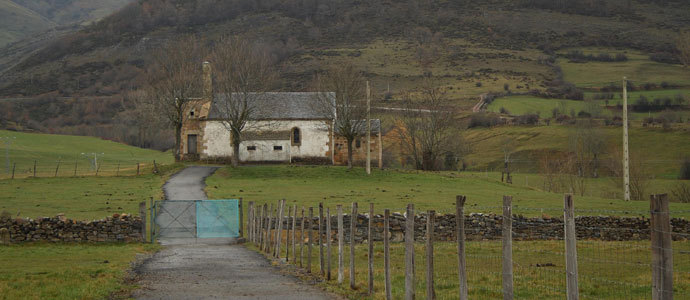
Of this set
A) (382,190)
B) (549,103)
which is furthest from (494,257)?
(549,103)

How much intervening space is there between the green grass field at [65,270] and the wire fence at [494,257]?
5081 millimetres

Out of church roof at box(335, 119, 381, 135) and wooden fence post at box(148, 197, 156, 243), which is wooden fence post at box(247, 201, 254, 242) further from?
church roof at box(335, 119, 381, 135)

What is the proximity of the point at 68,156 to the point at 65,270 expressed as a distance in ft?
261

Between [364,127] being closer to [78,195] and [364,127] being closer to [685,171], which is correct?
[78,195]

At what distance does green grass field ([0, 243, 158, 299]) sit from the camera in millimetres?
15242

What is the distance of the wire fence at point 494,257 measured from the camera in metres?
9.72

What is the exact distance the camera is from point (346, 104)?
69.3m

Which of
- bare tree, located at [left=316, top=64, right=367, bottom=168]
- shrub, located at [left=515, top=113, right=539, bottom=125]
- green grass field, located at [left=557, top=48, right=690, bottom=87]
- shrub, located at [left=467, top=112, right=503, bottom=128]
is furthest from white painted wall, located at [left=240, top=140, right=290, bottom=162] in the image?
green grass field, located at [left=557, top=48, right=690, bottom=87]

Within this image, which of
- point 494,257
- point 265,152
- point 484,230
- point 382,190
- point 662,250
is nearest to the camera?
point 662,250

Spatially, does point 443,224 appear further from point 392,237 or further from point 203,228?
point 203,228

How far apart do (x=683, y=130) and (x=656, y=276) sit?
102927mm

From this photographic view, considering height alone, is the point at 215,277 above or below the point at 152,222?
below

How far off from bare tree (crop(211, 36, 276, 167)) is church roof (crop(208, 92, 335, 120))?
3.9 inches

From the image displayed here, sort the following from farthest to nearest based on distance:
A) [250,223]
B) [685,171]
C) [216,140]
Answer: [685,171], [216,140], [250,223]
